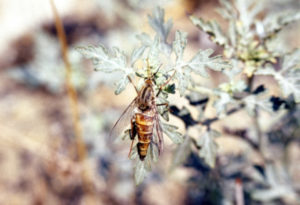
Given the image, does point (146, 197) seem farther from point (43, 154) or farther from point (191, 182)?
point (43, 154)

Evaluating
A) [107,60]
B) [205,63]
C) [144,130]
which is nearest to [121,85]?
[107,60]

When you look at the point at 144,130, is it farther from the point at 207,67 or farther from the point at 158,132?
the point at 207,67

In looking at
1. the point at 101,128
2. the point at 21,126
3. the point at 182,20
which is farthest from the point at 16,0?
the point at 101,128

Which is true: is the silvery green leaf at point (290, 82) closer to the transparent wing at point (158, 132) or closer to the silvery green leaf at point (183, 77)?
the silvery green leaf at point (183, 77)

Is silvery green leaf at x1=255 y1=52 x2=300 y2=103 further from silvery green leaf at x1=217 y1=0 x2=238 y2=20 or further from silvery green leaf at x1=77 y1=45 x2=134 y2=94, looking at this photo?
silvery green leaf at x1=77 y1=45 x2=134 y2=94

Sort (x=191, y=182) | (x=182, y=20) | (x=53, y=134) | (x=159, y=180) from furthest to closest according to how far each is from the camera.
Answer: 1. (x=182, y=20)
2. (x=53, y=134)
3. (x=159, y=180)
4. (x=191, y=182)

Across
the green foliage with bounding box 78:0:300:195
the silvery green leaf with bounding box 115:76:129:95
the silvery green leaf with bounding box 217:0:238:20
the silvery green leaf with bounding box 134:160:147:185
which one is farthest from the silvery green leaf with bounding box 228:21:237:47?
the silvery green leaf with bounding box 134:160:147:185
